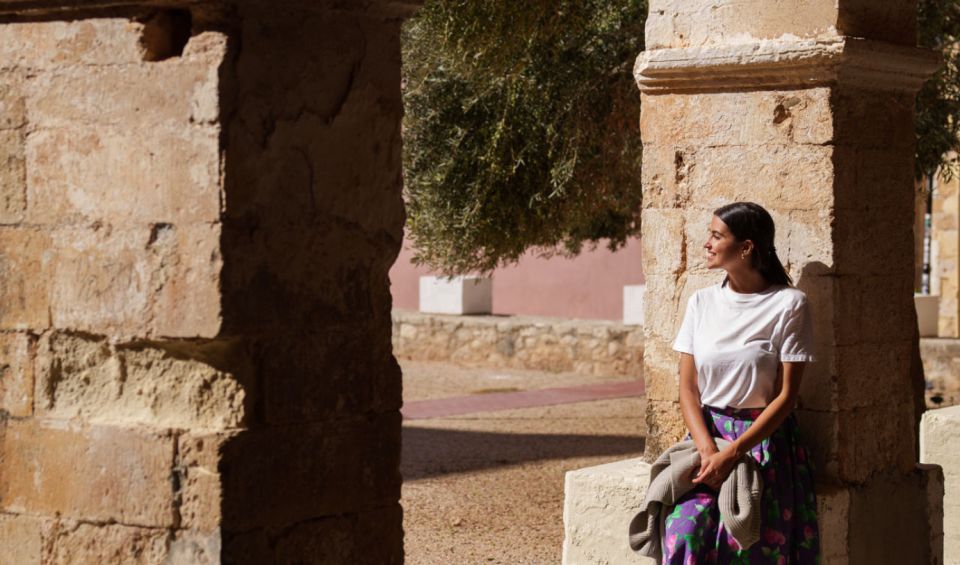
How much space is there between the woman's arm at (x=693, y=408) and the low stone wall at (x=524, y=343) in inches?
389

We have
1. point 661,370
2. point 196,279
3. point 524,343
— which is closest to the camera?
point 196,279

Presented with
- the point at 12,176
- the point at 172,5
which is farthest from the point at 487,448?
the point at 172,5

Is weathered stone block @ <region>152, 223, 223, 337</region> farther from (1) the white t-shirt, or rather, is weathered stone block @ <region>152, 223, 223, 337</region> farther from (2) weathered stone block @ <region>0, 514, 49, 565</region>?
(1) the white t-shirt

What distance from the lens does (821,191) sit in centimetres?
489

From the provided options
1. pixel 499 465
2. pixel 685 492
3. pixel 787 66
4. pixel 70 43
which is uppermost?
pixel 787 66

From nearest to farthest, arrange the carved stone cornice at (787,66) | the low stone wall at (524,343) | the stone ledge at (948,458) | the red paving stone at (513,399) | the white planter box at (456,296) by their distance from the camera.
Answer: the carved stone cornice at (787,66) → the stone ledge at (948,458) → the red paving stone at (513,399) → the low stone wall at (524,343) → the white planter box at (456,296)

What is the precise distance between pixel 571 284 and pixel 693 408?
12.8m

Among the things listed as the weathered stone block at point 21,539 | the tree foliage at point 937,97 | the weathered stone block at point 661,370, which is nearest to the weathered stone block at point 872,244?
the weathered stone block at point 661,370

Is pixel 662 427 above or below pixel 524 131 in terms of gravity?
below

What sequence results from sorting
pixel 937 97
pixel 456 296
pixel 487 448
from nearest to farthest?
pixel 937 97 → pixel 487 448 → pixel 456 296

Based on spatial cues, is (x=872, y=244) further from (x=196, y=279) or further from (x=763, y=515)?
(x=196, y=279)

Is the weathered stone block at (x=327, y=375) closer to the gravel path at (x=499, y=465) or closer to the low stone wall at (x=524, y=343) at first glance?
the gravel path at (x=499, y=465)

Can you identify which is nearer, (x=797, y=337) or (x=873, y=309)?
(x=797, y=337)

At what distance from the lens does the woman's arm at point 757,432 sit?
4297 millimetres
